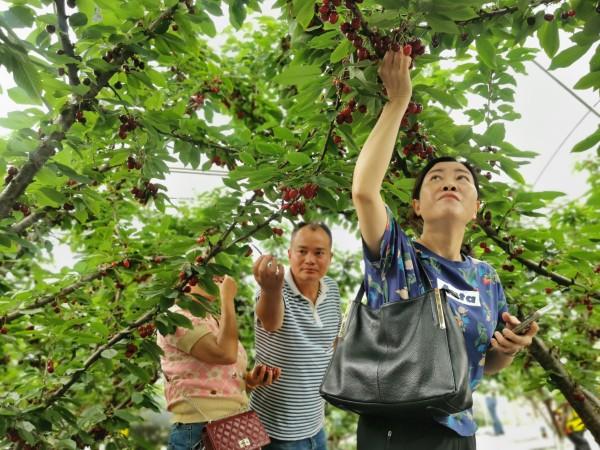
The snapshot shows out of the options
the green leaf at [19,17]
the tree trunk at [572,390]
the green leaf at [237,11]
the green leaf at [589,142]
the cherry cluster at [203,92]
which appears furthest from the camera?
the cherry cluster at [203,92]

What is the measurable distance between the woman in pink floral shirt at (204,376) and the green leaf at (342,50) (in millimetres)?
1033

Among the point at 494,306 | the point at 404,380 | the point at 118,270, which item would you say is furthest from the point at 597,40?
the point at 118,270

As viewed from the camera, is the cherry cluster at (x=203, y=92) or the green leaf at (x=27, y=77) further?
the cherry cluster at (x=203, y=92)

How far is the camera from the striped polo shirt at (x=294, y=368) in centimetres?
212

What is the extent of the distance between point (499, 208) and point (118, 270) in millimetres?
1776

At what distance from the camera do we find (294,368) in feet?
7.04

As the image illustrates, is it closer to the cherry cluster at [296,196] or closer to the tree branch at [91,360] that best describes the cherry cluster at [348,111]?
the cherry cluster at [296,196]

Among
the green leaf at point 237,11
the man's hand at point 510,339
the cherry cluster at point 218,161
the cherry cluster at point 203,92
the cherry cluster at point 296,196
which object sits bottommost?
the man's hand at point 510,339

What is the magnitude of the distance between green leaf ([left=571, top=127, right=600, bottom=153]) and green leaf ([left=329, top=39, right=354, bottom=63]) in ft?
2.42

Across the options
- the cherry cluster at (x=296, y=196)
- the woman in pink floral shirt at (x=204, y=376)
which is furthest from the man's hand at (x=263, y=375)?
the cherry cluster at (x=296, y=196)

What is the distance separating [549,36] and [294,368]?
1.52m

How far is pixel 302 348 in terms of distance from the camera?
216cm

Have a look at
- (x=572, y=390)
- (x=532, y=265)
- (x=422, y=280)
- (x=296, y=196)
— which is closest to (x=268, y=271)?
(x=296, y=196)

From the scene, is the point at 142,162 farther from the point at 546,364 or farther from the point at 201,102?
the point at 546,364
